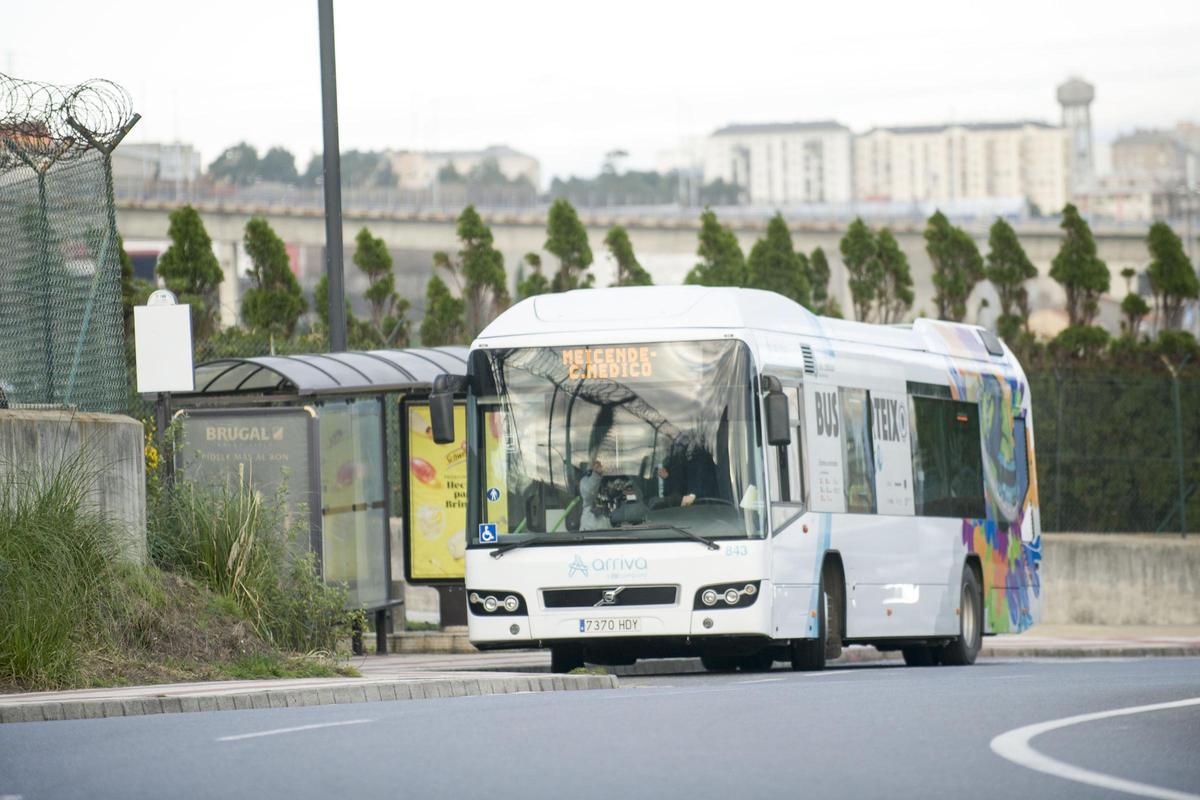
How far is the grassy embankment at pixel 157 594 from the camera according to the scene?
14953 millimetres

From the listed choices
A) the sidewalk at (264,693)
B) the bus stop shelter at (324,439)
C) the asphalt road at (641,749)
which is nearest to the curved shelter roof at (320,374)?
the bus stop shelter at (324,439)

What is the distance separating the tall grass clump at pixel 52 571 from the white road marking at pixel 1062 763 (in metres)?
→ 7.04

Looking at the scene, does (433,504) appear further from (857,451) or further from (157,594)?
(157,594)

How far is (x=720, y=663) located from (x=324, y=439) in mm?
4358

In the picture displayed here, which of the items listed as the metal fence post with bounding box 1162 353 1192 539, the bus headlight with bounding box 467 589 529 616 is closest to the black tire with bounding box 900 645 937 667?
the bus headlight with bounding box 467 589 529 616

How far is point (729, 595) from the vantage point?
1725 cm

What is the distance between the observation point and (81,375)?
58.7 ft

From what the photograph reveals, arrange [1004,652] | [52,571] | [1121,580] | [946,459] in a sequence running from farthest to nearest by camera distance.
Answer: [1121,580] → [1004,652] → [946,459] → [52,571]

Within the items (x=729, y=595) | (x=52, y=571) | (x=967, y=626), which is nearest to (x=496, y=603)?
(x=729, y=595)

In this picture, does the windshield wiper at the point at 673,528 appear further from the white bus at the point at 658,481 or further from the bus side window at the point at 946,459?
the bus side window at the point at 946,459

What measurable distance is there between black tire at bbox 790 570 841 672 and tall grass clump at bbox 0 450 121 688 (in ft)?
19.2

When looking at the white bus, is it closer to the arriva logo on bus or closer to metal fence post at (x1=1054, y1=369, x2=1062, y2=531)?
the arriva logo on bus

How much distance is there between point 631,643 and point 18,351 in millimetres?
5491

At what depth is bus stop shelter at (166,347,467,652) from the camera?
1981 centimetres
